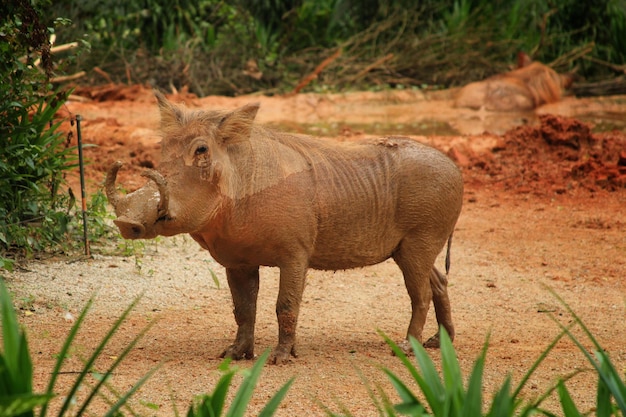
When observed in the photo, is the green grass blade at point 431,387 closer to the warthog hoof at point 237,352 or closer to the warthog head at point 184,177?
the warthog head at point 184,177

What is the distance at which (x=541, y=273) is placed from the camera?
7465 mm

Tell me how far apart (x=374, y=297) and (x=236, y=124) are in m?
2.42

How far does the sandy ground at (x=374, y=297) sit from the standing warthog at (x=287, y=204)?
39 centimetres

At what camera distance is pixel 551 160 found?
458 inches

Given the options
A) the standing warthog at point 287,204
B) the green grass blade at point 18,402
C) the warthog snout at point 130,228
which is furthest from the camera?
the standing warthog at point 287,204

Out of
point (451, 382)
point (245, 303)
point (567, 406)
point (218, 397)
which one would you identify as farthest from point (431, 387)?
point (245, 303)

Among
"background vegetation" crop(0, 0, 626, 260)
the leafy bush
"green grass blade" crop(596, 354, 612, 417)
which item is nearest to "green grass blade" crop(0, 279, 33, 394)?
"green grass blade" crop(596, 354, 612, 417)

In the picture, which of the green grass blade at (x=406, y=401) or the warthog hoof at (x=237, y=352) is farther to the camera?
the warthog hoof at (x=237, y=352)

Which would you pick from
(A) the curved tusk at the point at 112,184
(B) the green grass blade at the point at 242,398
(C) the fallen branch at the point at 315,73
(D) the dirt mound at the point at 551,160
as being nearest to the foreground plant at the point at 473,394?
(B) the green grass blade at the point at 242,398

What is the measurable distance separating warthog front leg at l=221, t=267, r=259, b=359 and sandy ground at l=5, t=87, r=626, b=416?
143mm

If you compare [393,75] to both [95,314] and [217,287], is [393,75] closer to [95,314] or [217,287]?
[217,287]

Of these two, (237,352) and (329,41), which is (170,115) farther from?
(329,41)

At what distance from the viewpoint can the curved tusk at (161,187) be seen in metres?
4.25

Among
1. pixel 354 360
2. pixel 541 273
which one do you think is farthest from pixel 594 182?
pixel 354 360
